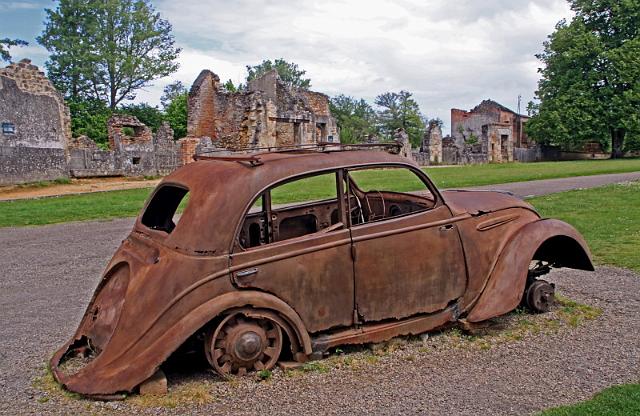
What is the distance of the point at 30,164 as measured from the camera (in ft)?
74.0

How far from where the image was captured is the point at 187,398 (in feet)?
12.5

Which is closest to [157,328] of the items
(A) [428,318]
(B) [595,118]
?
(A) [428,318]

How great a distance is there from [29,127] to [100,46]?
26.8 meters

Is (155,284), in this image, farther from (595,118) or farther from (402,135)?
(595,118)

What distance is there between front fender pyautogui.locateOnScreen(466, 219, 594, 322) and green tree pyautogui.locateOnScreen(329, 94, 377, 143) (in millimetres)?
61907

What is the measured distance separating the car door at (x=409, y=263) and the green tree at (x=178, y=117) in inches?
1531

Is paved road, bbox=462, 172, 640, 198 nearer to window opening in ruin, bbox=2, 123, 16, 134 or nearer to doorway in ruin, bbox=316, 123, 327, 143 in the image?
window opening in ruin, bbox=2, 123, 16, 134

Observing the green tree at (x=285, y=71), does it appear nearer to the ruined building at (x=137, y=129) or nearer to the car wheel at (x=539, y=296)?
the ruined building at (x=137, y=129)

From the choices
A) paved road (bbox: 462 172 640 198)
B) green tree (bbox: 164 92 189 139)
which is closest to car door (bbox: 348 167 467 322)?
paved road (bbox: 462 172 640 198)

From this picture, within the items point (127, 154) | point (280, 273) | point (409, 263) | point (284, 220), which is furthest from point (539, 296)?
point (127, 154)

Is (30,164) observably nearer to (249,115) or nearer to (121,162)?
(121,162)

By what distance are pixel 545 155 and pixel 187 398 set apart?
4833 centimetres

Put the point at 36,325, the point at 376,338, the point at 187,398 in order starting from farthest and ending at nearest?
the point at 36,325 < the point at 376,338 < the point at 187,398

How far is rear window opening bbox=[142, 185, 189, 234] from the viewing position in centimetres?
512
